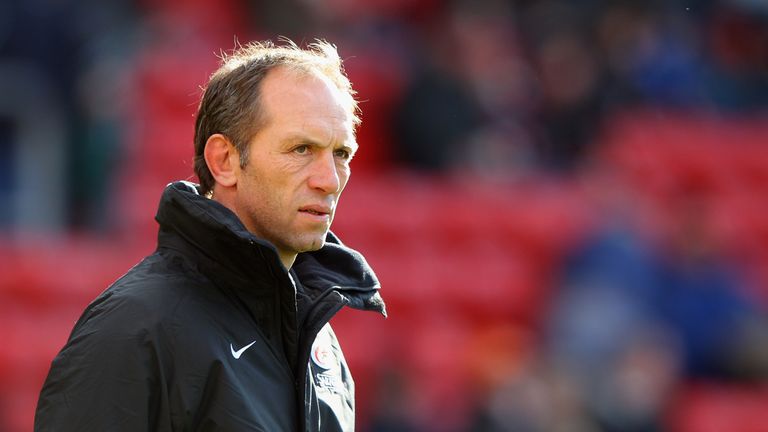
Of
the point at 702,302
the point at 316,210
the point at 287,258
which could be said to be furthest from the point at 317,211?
the point at 702,302

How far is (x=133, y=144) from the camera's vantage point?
8.52 m

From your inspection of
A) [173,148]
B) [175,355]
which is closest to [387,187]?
[173,148]

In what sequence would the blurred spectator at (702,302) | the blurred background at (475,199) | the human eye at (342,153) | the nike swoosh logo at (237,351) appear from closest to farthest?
the nike swoosh logo at (237,351) → the human eye at (342,153) → the blurred background at (475,199) → the blurred spectator at (702,302)

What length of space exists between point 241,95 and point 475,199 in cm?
615

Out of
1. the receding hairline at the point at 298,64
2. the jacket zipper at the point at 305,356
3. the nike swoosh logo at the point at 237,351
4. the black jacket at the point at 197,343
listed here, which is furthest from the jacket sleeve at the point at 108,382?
the receding hairline at the point at 298,64

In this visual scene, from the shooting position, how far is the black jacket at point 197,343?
8.29ft

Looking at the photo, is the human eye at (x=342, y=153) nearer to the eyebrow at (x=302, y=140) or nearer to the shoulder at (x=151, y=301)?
the eyebrow at (x=302, y=140)

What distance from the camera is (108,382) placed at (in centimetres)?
251

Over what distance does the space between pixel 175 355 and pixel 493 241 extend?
633 centimetres

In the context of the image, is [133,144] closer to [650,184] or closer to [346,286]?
[650,184]

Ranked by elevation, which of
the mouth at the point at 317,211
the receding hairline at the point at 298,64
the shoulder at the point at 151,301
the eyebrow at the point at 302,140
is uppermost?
the receding hairline at the point at 298,64

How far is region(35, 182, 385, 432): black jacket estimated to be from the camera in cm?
253

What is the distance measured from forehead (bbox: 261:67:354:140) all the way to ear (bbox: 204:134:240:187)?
0.12 m

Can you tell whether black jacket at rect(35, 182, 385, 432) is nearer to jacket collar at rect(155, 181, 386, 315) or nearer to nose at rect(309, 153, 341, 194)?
jacket collar at rect(155, 181, 386, 315)
